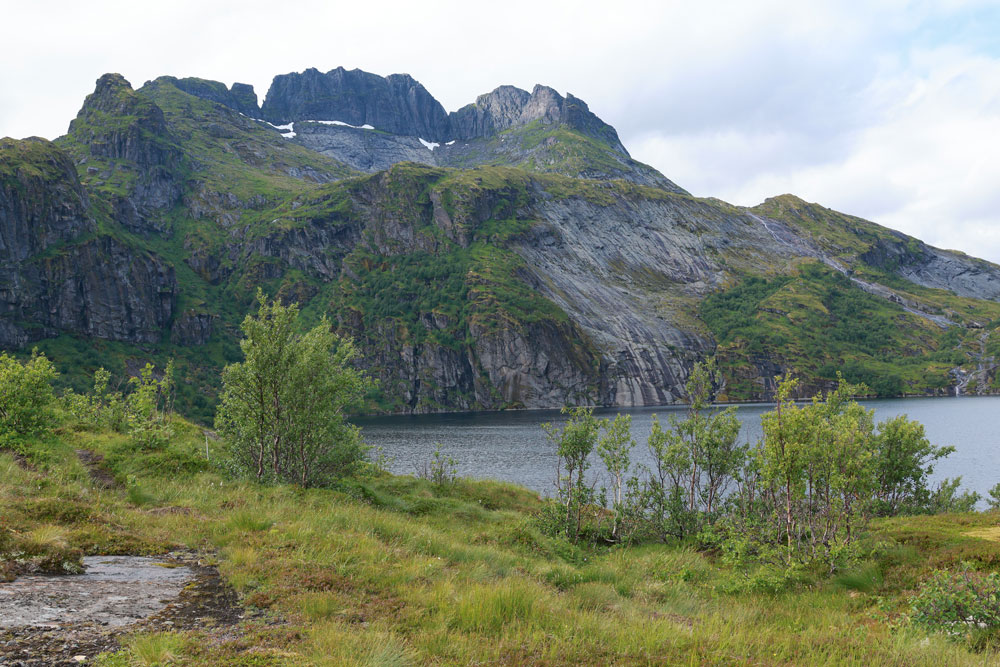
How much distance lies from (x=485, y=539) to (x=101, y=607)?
1369cm

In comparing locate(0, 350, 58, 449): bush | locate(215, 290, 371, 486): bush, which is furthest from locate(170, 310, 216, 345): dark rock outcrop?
locate(215, 290, 371, 486): bush

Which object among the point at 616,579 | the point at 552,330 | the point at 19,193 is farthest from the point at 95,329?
the point at 616,579

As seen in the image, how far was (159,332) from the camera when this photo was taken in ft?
612

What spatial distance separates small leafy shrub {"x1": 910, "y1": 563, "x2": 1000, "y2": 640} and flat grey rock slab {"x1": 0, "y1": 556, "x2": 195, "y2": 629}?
518 inches

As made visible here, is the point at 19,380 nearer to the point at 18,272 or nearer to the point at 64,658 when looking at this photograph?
the point at 64,658

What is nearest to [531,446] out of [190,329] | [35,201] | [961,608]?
[961,608]

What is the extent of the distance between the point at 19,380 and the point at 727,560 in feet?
85.2

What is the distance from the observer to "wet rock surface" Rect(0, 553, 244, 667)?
224 inches

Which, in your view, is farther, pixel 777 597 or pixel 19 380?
pixel 19 380

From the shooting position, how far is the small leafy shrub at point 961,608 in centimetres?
938

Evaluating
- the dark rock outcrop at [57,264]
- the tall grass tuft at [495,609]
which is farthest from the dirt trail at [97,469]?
the dark rock outcrop at [57,264]

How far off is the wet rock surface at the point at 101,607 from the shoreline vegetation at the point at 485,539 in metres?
0.36

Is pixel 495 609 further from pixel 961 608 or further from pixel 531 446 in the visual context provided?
pixel 531 446

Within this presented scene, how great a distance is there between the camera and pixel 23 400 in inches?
786
